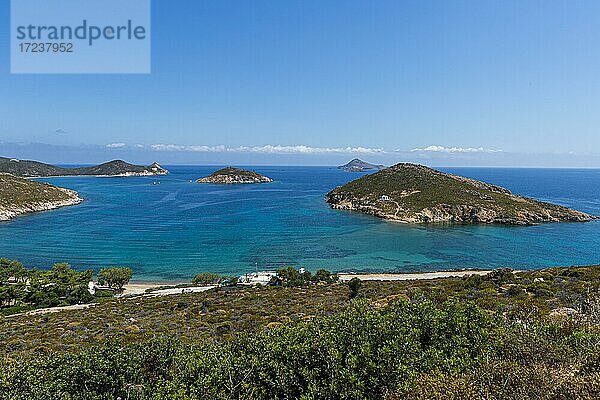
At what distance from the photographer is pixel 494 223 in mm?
75188

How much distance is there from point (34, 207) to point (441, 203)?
95.1 m

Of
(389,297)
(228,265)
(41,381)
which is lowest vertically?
(228,265)

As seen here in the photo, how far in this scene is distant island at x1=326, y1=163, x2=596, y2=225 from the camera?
76938 millimetres

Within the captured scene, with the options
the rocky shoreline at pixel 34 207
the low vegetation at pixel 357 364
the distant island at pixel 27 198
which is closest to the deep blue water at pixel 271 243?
the rocky shoreline at pixel 34 207

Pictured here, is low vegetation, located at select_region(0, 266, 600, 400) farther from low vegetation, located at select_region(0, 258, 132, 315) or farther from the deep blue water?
the deep blue water

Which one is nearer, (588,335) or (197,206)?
(588,335)

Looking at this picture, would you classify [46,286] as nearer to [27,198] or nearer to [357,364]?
[357,364]

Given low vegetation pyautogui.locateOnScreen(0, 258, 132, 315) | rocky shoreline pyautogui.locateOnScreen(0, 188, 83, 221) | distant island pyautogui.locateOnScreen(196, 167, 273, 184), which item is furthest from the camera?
distant island pyautogui.locateOnScreen(196, 167, 273, 184)

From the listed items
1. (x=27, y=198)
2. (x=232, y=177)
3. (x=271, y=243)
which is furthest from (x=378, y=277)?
(x=232, y=177)

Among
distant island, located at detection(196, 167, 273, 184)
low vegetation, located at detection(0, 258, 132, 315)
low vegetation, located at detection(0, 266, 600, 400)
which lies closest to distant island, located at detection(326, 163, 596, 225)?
low vegetation, located at detection(0, 258, 132, 315)

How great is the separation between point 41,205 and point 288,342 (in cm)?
10311

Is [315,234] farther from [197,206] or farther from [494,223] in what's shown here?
[197,206]

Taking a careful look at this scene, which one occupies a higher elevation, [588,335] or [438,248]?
[588,335]

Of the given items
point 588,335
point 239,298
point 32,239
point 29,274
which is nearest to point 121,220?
point 32,239
